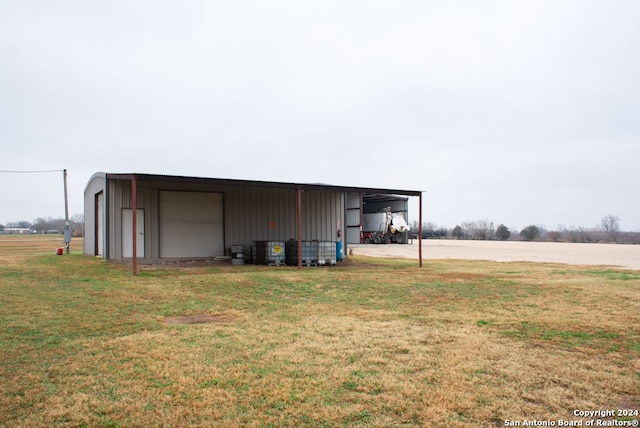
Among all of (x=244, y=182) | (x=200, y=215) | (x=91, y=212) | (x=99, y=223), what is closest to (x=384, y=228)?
(x=200, y=215)

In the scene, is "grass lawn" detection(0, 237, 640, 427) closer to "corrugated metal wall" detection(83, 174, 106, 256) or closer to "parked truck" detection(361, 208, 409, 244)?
"corrugated metal wall" detection(83, 174, 106, 256)

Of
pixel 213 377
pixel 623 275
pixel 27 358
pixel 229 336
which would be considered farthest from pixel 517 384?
pixel 623 275

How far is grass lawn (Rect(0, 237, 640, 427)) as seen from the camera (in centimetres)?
385

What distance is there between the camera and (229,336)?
6.31 metres

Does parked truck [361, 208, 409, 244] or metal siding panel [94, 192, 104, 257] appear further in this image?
parked truck [361, 208, 409, 244]

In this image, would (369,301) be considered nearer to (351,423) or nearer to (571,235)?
(351,423)

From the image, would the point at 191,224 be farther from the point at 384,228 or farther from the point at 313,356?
the point at 384,228

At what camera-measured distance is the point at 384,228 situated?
37906mm

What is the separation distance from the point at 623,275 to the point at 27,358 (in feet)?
47.1

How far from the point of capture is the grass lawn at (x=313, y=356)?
3852 mm

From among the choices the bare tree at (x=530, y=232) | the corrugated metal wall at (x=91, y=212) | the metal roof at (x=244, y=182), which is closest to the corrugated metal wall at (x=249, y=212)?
the metal roof at (x=244, y=182)

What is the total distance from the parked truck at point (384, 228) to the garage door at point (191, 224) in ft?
68.0

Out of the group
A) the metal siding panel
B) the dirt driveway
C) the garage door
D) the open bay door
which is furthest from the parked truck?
the metal siding panel

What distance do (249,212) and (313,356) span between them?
14622 mm
